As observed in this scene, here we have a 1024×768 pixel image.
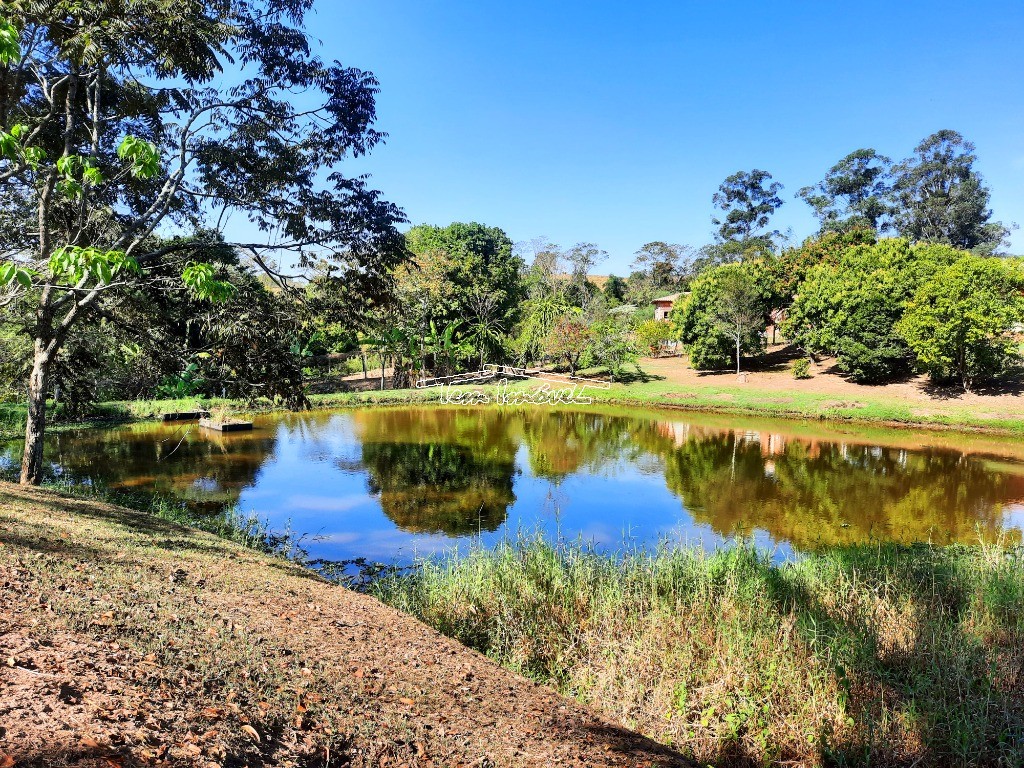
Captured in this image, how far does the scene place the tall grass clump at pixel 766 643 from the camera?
3715 millimetres

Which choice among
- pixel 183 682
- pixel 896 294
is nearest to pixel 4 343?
pixel 183 682

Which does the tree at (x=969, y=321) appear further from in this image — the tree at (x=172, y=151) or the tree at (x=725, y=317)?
the tree at (x=172, y=151)

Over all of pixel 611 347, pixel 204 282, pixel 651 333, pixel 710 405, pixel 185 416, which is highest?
pixel 651 333

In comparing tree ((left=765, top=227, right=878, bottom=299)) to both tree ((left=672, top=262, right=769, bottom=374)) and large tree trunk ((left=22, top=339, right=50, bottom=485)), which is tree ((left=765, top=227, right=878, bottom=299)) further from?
large tree trunk ((left=22, top=339, right=50, bottom=485))

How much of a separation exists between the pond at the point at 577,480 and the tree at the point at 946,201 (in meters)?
44.8

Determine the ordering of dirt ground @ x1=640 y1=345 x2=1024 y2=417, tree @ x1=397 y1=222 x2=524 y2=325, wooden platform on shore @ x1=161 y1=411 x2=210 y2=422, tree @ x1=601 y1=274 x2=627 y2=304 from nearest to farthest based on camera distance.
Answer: dirt ground @ x1=640 y1=345 x2=1024 y2=417
wooden platform on shore @ x1=161 y1=411 x2=210 y2=422
tree @ x1=397 y1=222 x2=524 y2=325
tree @ x1=601 y1=274 x2=627 y2=304

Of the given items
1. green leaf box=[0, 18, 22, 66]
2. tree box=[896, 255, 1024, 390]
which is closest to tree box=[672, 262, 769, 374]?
tree box=[896, 255, 1024, 390]

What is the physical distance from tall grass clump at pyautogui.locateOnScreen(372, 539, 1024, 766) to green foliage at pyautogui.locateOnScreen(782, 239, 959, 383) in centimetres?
2067

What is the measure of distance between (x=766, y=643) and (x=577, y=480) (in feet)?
31.1

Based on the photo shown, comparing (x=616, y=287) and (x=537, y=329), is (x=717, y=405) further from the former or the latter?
(x=616, y=287)

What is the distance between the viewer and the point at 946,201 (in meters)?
53.0

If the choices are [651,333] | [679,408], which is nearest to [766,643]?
[679,408]

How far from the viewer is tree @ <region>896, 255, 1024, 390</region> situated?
20.1 metres

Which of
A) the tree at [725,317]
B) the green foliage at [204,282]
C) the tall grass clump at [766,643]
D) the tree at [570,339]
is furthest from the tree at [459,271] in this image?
the green foliage at [204,282]
